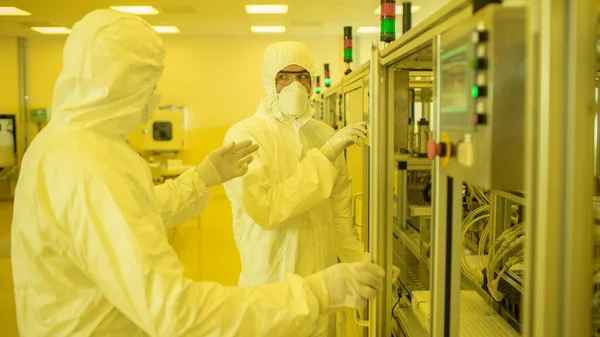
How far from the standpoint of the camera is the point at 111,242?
2.81ft

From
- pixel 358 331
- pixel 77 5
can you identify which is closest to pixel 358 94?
pixel 358 331

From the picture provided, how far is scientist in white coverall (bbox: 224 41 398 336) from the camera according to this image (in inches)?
61.7

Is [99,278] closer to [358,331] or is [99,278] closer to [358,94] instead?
[358,94]

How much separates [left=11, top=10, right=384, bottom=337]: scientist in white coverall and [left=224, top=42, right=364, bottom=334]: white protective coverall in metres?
0.58

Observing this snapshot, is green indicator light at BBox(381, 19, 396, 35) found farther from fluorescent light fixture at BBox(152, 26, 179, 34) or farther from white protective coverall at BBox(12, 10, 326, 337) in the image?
fluorescent light fixture at BBox(152, 26, 179, 34)

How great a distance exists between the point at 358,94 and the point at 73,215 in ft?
4.14

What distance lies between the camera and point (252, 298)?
91 cm

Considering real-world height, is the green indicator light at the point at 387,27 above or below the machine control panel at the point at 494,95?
above

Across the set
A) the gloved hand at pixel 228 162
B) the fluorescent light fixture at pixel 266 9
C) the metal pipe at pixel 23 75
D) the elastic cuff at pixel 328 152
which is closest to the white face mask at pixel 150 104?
the gloved hand at pixel 228 162

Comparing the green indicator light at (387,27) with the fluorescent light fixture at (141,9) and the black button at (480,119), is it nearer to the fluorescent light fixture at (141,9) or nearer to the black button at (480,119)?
the black button at (480,119)

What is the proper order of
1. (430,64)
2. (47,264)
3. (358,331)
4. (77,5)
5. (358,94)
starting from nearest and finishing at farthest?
(47,264)
(430,64)
(358,94)
(358,331)
(77,5)

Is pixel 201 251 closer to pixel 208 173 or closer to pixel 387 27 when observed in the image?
pixel 208 173

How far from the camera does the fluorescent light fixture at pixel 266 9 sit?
17.0 ft

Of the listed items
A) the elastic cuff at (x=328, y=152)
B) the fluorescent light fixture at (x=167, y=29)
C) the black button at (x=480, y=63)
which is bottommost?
the elastic cuff at (x=328, y=152)
